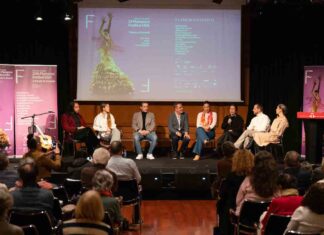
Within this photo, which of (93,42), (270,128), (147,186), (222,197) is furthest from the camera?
(93,42)

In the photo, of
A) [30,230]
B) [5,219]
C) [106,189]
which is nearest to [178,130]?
[106,189]

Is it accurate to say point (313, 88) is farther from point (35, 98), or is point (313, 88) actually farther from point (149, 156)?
point (35, 98)

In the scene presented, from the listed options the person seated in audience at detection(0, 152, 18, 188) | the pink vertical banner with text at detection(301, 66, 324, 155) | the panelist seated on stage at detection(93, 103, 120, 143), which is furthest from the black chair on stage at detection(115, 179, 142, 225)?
the pink vertical banner with text at detection(301, 66, 324, 155)

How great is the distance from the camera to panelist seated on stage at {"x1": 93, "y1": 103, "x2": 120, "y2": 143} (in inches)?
394

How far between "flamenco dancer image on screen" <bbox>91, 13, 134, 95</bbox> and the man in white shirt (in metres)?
2.42

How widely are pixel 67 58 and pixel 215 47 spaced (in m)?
2.99

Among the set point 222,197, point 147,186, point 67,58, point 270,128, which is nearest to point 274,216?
point 222,197

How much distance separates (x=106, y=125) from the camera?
10094 mm

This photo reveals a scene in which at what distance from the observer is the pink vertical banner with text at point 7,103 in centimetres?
1037

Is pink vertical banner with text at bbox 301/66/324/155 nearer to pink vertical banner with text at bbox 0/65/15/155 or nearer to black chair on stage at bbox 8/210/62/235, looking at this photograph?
pink vertical banner with text at bbox 0/65/15/155

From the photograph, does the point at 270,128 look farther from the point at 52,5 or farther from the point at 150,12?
the point at 52,5

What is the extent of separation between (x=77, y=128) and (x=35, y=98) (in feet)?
4.01

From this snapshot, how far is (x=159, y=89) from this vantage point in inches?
430

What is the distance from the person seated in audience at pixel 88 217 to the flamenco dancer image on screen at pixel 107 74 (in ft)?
24.7
